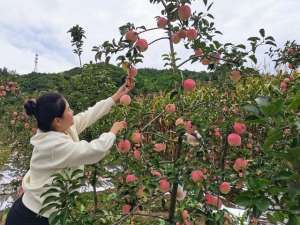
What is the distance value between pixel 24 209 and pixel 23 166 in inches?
123

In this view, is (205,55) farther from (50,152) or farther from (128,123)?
(50,152)

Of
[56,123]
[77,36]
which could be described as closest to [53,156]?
[56,123]

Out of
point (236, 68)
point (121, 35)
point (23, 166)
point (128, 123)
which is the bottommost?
point (23, 166)

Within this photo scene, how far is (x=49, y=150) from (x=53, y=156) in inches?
1.4

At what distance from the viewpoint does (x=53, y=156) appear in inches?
95.0

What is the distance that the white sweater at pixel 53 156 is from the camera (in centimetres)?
227

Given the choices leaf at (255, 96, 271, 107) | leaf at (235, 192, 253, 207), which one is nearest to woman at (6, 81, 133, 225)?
leaf at (235, 192, 253, 207)

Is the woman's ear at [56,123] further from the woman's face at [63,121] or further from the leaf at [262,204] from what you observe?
the leaf at [262,204]

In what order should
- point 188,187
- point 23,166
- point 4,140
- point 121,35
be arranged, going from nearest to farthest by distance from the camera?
point 188,187 → point 121,35 → point 23,166 → point 4,140

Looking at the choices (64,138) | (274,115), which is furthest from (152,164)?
(274,115)

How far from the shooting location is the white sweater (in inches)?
89.4

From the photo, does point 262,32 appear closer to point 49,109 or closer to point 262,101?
point 49,109

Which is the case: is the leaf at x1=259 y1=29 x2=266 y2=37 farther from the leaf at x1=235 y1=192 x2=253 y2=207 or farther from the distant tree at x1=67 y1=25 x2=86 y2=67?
the distant tree at x1=67 y1=25 x2=86 y2=67

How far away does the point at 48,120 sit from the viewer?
257cm
